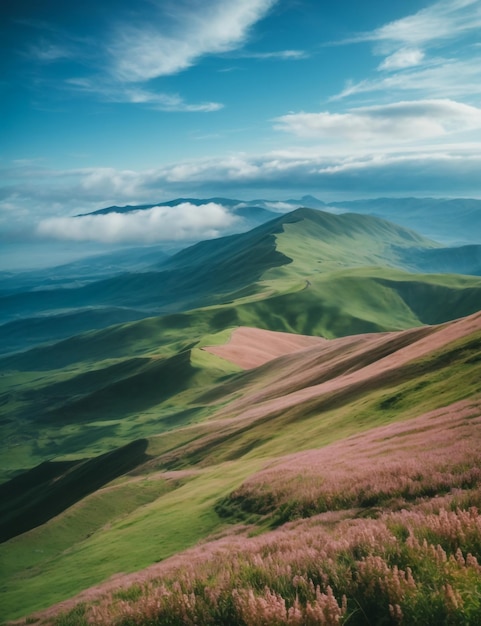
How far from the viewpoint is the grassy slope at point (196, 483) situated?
103 ft

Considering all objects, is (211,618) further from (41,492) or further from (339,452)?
(41,492)

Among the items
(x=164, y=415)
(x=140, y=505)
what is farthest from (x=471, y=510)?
(x=164, y=415)

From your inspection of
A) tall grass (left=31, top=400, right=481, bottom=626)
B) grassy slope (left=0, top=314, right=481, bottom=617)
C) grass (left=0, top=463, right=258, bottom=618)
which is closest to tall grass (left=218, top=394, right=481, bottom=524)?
tall grass (left=31, top=400, right=481, bottom=626)

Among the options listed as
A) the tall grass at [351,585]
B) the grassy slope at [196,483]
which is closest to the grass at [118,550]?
the grassy slope at [196,483]

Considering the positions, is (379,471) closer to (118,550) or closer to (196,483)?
(118,550)

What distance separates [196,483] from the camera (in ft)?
164

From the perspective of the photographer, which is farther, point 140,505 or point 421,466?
point 140,505

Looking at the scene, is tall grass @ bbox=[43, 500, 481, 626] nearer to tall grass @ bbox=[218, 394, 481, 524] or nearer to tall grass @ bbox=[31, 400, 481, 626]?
tall grass @ bbox=[31, 400, 481, 626]

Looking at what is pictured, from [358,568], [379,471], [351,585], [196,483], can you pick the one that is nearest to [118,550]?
[196,483]

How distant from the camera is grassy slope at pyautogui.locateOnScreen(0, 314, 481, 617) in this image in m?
31.4

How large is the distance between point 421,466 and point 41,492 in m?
106

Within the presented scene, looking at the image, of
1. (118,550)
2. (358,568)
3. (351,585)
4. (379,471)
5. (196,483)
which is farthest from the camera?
(196,483)

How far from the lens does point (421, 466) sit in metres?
19.7

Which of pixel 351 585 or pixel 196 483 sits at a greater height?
pixel 351 585
